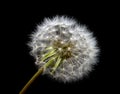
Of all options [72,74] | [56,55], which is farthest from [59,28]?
[72,74]

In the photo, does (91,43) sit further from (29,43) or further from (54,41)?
(29,43)

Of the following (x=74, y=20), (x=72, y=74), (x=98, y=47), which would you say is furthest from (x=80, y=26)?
(x=72, y=74)

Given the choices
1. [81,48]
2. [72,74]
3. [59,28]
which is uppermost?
[59,28]

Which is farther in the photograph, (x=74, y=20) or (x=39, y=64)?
(x=74, y=20)

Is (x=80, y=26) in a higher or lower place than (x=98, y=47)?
higher
